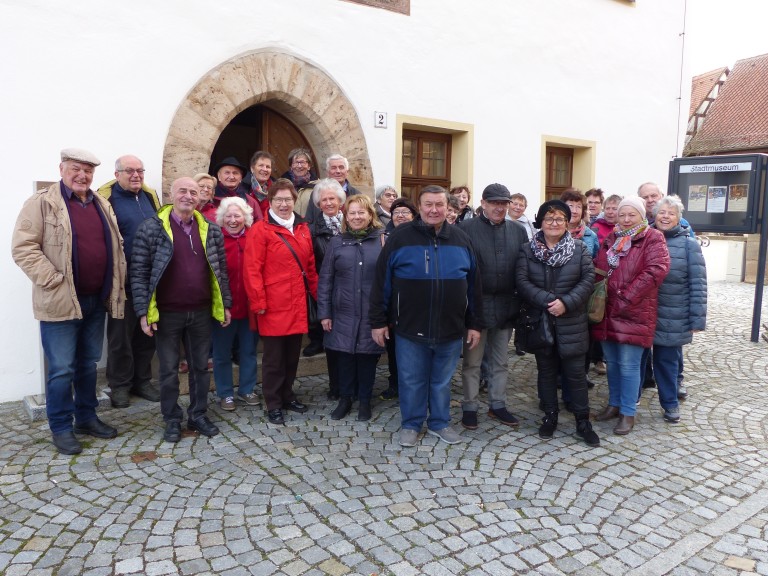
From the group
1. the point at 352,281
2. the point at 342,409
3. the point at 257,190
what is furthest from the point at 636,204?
the point at 257,190

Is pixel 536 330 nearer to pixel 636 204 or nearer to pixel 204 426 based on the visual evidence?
pixel 636 204

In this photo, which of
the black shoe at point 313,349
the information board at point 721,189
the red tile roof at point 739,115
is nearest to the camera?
the black shoe at point 313,349

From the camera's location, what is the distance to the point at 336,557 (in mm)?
2715

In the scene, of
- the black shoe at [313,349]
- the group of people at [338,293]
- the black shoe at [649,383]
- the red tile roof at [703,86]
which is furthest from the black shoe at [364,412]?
the red tile roof at [703,86]

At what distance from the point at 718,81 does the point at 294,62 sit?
30238 millimetres

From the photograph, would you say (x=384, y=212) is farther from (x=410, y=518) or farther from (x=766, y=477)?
(x=766, y=477)

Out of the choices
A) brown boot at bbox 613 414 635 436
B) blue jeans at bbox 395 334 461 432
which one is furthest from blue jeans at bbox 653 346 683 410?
blue jeans at bbox 395 334 461 432

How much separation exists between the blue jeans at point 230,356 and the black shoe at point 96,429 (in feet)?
2.80

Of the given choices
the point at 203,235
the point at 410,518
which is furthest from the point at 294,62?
the point at 410,518

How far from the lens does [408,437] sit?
13.1 feet

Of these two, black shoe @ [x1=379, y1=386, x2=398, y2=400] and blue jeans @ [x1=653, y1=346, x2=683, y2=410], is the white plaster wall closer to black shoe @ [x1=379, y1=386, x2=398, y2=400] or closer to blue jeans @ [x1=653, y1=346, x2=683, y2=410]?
black shoe @ [x1=379, y1=386, x2=398, y2=400]

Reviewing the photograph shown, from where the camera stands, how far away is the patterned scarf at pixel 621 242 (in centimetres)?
416

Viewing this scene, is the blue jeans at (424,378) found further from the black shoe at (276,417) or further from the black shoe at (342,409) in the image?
the black shoe at (276,417)

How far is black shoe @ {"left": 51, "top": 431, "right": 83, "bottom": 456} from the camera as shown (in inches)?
148
